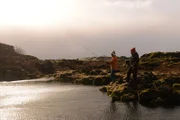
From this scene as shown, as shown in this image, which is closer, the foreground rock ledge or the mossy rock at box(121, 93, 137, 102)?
the foreground rock ledge

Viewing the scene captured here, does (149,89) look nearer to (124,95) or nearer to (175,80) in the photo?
(124,95)

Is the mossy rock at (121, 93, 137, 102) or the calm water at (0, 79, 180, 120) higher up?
the mossy rock at (121, 93, 137, 102)

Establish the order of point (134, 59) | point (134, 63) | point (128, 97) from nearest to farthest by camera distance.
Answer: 1. point (128, 97)
2. point (134, 59)
3. point (134, 63)

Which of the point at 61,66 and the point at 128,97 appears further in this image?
the point at 61,66

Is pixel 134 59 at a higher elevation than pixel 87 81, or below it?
higher

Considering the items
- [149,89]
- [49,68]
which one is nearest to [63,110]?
[149,89]

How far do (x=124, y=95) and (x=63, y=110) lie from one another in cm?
737

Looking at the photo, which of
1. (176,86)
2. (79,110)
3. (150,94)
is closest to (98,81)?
(176,86)

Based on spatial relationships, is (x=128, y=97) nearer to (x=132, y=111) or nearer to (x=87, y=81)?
(x=132, y=111)

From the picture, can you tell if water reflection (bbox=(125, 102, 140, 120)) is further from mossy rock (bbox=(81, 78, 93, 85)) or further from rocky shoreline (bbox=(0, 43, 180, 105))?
mossy rock (bbox=(81, 78, 93, 85))

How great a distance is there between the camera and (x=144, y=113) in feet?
81.0

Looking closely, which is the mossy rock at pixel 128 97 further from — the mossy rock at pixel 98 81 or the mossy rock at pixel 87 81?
the mossy rock at pixel 87 81

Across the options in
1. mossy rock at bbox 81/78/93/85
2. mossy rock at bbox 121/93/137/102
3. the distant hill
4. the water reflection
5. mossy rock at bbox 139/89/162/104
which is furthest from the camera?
the distant hill

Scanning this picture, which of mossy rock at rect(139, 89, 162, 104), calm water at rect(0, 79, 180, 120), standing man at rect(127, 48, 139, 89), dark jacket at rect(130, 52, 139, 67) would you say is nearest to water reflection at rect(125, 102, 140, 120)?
calm water at rect(0, 79, 180, 120)
